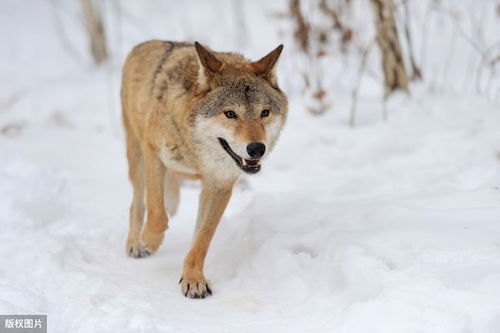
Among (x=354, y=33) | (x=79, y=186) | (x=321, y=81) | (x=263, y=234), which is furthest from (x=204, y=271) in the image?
(x=354, y=33)

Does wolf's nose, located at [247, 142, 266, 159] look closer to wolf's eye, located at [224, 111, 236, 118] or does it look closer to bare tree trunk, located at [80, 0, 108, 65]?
wolf's eye, located at [224, 111, 236, 118]

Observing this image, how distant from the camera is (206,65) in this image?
4.44 metres

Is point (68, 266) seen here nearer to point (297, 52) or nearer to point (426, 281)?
point (426, 281)

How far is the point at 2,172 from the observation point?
6.62 m

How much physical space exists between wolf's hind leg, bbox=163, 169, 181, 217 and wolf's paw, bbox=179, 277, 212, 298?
4.84 ft

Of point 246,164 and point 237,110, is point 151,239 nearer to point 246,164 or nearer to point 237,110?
point 246,164

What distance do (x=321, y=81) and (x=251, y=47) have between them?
3080 mm

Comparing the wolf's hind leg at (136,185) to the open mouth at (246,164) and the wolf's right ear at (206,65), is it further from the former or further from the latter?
the open mouth at (246,164)

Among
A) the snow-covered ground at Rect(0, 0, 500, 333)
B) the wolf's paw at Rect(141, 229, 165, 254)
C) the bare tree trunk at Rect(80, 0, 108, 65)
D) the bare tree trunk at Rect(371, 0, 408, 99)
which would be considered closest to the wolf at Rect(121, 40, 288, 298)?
the wolf's paw at Rect(141, 229, 165, 254)

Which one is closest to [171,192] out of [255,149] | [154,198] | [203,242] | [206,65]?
[154,198]

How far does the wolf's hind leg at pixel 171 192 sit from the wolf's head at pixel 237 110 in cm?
127

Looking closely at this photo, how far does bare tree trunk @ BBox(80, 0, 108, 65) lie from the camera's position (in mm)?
11656

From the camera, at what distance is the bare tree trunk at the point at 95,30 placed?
11.7 metres

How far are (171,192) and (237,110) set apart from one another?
1788 millimetres
